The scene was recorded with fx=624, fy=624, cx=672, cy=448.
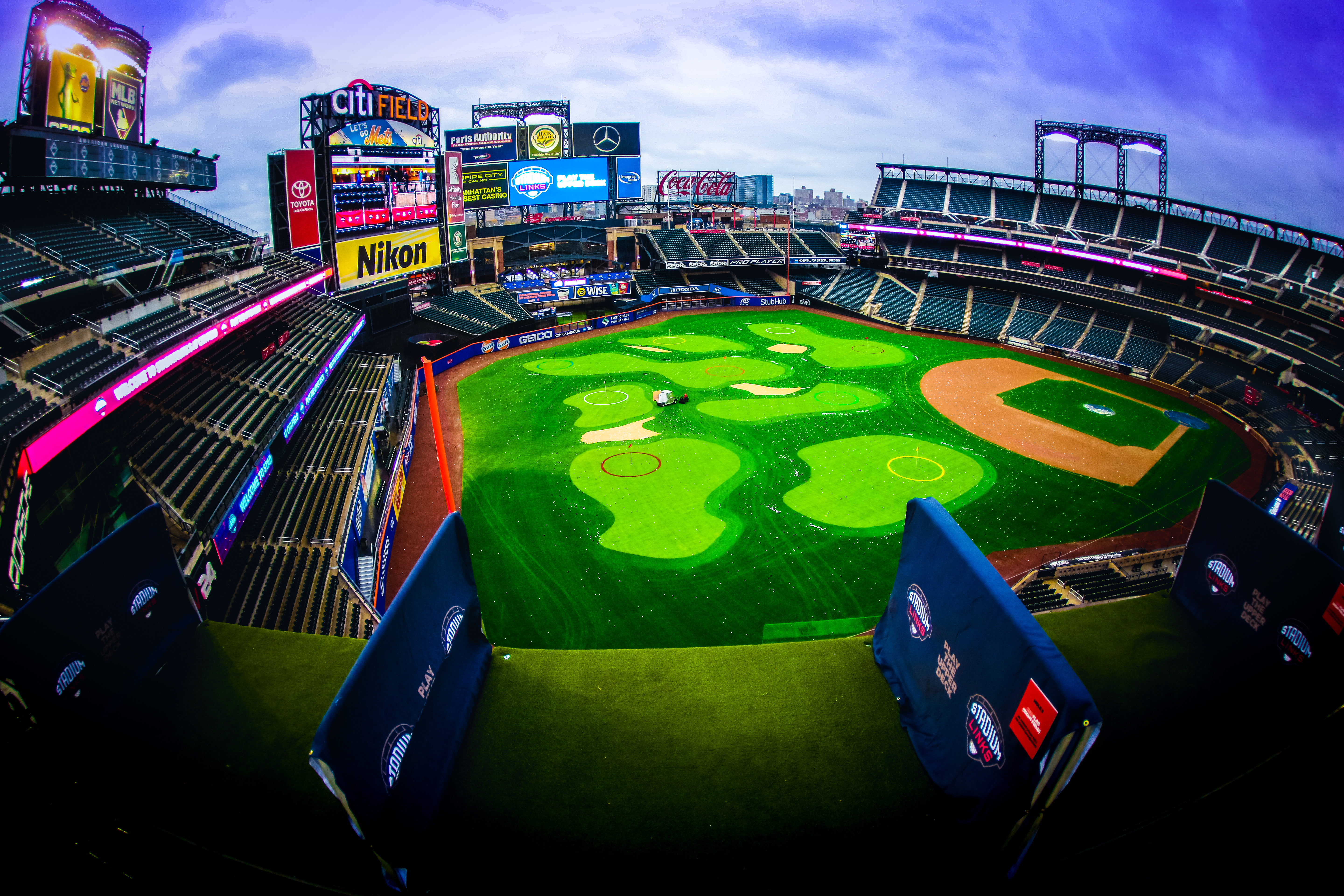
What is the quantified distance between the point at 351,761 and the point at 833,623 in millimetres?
12922

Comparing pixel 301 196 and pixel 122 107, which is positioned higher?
pixel 122 107

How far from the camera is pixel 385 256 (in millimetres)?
34062

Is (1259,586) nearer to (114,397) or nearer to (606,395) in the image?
(114,397)

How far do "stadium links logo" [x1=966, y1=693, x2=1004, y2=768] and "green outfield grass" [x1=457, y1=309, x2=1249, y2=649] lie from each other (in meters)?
9.31

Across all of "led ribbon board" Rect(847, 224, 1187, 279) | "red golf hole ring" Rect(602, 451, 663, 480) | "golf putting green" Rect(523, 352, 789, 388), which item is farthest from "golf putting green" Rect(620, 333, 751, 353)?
"led ribbon board" Rect(847, 224, 1187, 279)

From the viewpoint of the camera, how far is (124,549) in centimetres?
666

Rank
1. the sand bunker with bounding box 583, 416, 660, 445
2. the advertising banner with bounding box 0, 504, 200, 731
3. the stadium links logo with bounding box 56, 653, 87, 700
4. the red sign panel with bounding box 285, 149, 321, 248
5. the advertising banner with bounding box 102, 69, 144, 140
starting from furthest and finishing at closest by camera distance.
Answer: the red sign panel with bounding box 285, 149, 321, 248 → the sand bunker with bounding box 583, 416, 660, 445 → the advertising banner with bounding box 102, 69, 144, 140 → the stadium links logo with bounding box 56, 653, 87, 700 → the advertising banner with bounding box 0, 504, 200, 731

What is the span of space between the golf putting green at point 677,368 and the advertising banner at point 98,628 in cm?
2872

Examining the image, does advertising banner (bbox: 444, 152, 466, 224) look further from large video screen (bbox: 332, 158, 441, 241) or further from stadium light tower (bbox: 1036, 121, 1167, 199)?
stadium light tower (bbox: 1036, 121, 1167, 199)

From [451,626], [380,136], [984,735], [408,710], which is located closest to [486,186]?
[380,136]

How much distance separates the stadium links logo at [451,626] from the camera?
6301 mm

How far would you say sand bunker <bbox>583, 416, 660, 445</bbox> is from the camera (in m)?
26.8

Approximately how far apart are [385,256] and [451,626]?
108 feet

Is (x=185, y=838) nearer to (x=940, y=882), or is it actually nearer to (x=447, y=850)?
(x=447, y=850)
